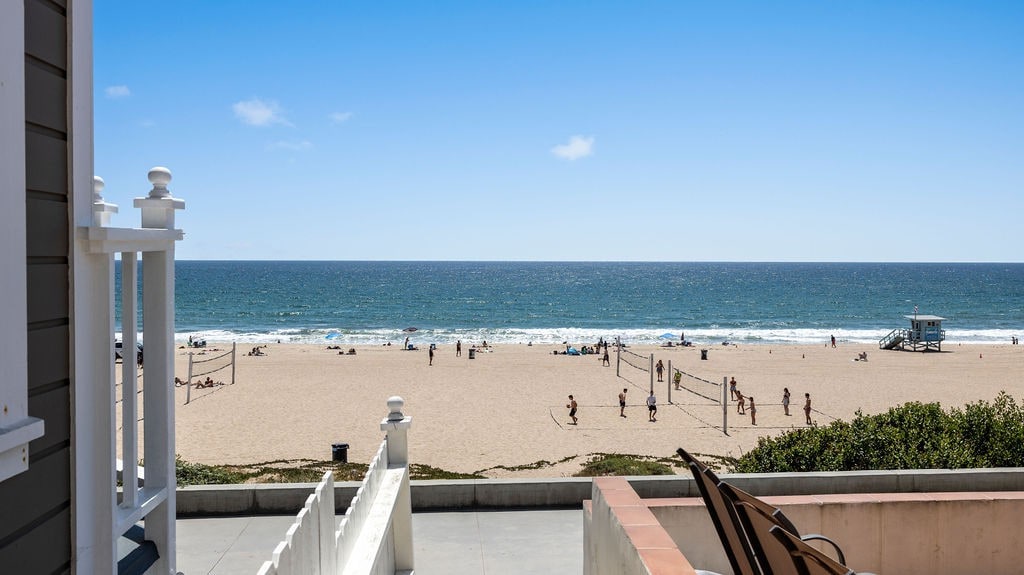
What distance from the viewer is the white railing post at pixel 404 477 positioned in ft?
20.7

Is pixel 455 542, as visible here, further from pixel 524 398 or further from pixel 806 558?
pixel 524 398

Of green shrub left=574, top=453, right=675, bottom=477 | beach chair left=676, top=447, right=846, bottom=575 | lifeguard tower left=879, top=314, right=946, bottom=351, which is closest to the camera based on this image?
beach chair left=676, top=447, right=846, bottom=575

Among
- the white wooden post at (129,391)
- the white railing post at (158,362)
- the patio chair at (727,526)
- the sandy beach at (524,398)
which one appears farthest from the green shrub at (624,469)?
the white wooden post at (129,391)

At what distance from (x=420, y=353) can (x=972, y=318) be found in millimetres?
59787

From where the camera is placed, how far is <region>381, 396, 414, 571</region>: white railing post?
6301mm

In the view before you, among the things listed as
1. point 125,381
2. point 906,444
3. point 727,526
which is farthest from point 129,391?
point 906,444

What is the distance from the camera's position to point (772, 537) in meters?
2.83

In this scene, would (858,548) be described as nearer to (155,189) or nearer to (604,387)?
(155,189)

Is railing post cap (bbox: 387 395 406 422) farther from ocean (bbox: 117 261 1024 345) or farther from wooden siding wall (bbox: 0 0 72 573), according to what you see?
ocean (bbox: 117 261 1024 345)

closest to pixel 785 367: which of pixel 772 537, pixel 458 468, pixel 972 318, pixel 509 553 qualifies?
pixel 458 468

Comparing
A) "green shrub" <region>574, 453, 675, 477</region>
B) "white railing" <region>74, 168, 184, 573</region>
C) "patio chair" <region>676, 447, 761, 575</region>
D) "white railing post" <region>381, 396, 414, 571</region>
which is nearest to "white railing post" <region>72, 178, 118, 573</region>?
"white railing" <region>74, 168, 184, 573</region>

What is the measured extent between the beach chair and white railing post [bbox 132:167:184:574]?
2.30m

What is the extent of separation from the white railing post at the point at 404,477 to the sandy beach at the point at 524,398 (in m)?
7.96

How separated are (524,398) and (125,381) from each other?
22760mm
